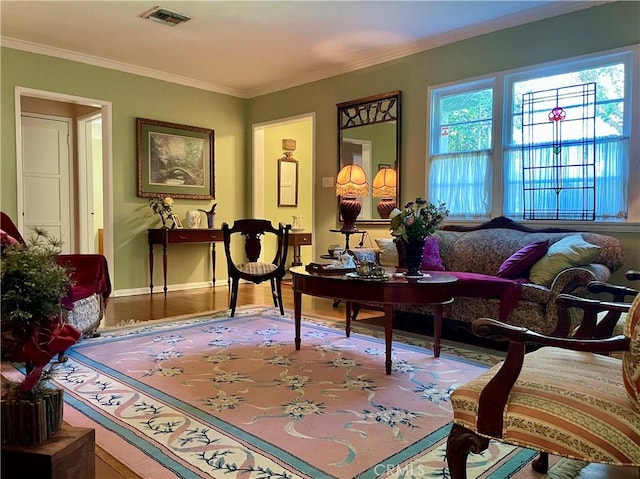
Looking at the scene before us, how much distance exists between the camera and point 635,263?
363cm

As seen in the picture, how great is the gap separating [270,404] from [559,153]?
10.6 feet

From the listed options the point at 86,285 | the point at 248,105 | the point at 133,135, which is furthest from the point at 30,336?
the point at 248,105

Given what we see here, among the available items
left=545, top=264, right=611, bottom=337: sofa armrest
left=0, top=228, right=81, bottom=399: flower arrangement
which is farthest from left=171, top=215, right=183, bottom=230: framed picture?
left=0, top=228, right=81, bottom=399: flower arrangement

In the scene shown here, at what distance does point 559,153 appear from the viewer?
13.2ft

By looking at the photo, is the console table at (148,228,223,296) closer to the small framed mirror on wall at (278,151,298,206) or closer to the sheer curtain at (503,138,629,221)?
the small framed mirror on wall at (278,151,298,206)

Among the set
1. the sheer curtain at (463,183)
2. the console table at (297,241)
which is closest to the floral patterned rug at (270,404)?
the sheer curtain at (463,183)

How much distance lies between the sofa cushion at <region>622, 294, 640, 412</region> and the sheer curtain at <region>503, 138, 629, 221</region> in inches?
116

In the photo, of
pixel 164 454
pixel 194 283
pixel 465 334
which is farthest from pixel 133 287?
pixel 164 454

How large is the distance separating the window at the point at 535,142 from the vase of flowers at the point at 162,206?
3154mm

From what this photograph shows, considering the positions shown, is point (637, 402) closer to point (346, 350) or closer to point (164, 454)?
point (164, 454)

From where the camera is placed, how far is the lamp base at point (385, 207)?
17.1 feet

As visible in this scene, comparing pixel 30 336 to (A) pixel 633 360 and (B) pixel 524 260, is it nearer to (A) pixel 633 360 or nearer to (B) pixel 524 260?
(A) pixel 633 360

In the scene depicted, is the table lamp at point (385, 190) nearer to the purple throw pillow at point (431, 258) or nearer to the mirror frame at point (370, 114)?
the mirror frame at point (370, 114)

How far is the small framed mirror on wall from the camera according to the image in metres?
7.28
